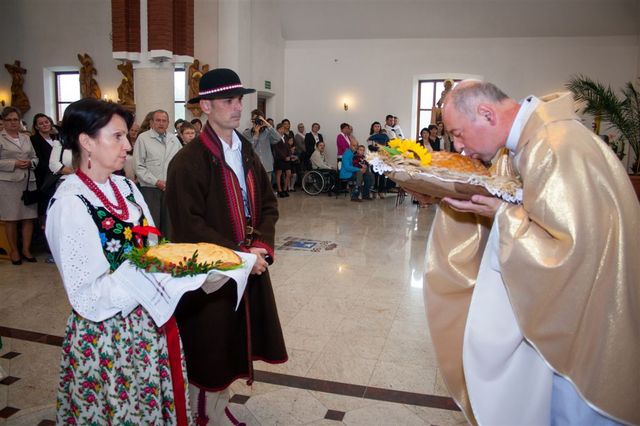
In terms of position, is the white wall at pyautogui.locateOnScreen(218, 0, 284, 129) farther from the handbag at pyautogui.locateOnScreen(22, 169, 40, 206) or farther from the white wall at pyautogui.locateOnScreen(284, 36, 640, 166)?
the handbag at pyautogui.locateOnScreen(22, 169, 40, 206)

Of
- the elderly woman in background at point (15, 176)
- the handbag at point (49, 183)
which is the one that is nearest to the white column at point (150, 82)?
the elderly woman in background at point (15, 176)

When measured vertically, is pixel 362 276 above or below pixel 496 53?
below

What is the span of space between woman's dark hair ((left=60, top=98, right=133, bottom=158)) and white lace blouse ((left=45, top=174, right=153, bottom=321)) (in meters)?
0.24

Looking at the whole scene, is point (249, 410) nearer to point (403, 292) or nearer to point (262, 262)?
point (262, 262)

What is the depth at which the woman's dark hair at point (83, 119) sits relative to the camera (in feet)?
6.24

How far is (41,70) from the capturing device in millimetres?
15203

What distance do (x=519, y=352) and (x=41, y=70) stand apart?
16372 millimetres

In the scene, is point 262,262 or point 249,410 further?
point 249,410

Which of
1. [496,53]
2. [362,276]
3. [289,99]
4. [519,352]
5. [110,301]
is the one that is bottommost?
[362,276]

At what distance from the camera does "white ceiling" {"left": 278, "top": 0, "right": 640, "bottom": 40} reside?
13.9 metres

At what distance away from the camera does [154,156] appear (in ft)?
18.8

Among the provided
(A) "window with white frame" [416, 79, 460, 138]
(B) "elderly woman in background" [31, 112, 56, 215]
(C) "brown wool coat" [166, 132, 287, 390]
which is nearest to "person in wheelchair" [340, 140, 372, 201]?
(A) "window with white frame" [416, 79, 460, 138]

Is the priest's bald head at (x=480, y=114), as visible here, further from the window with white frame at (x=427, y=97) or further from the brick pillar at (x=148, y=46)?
the window with white frame at (x=427, y=97)

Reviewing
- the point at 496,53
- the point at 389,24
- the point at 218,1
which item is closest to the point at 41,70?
the point at 218,1
